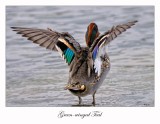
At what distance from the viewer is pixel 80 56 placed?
6.69 meters

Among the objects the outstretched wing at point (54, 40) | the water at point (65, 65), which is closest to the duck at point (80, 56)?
the outstretched wing at point (54, 40)

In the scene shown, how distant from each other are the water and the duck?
1.61ft

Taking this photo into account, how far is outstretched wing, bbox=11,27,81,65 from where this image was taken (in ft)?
21.8

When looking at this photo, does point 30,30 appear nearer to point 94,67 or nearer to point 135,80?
point 94,67

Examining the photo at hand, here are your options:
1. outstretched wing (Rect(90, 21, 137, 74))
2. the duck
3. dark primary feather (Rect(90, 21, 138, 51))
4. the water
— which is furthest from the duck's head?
the water

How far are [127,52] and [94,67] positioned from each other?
2.45 metres

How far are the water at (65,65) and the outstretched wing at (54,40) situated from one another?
77 cm

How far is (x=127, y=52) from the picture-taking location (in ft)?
30.0

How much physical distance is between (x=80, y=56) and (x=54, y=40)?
56 centimetres

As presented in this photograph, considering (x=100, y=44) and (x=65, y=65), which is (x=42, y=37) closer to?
(x=100, y=44)

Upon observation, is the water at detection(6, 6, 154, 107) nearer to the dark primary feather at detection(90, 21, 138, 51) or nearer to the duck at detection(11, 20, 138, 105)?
the duck at detection(11, 20, 138, 105)

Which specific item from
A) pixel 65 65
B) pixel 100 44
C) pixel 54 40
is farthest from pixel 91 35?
pixel 65 65

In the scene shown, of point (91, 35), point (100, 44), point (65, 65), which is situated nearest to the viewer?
point (100, 44)

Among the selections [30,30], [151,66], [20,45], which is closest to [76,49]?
[30,30]
